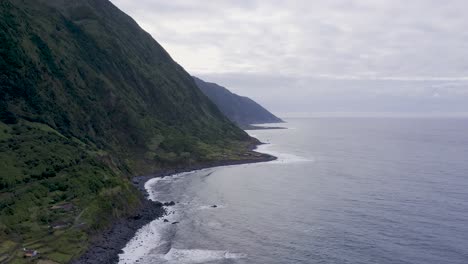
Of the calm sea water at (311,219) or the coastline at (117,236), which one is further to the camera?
the calm sea water at (311,219)

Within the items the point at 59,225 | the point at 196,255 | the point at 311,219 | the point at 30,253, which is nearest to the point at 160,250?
the point at 196,255

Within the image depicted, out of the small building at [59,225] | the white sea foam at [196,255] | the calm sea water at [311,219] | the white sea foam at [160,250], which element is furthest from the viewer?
the small building at [59,225]

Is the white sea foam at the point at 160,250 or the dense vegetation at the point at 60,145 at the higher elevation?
the dense vegetation at the point at 60,145

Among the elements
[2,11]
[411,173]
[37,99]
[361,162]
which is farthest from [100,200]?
[361,162]

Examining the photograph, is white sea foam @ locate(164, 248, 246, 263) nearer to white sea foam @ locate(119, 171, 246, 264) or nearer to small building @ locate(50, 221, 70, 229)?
white sea foam @ locate(119, 171, 246, 264)

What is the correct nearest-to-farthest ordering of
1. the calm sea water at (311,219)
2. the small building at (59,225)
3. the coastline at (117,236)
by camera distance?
the coastline at (117,236) → the calm sea water at (311,219) → the small building at (59,225)

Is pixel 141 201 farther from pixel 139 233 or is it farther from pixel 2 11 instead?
pixel 2 11

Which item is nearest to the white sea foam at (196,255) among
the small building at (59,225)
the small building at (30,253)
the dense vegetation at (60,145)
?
the dense vegetation at (60,145)

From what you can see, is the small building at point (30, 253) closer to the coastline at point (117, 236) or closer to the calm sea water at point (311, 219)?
the coastline at point (117, 236)

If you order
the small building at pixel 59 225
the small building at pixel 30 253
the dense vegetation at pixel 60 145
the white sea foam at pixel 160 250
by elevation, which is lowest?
the white sea foam at pixel 160 250
